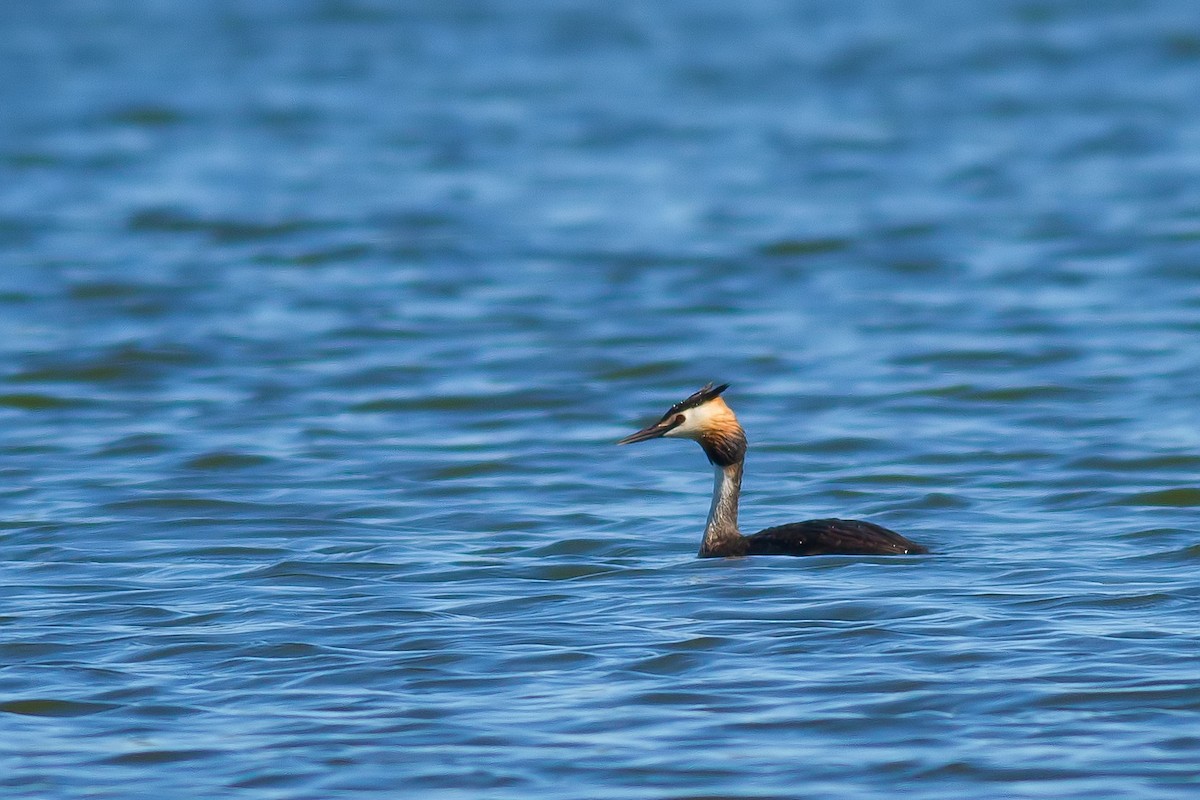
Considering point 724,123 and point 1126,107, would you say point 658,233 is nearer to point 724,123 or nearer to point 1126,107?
point 724,123

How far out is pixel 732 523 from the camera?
411 inches

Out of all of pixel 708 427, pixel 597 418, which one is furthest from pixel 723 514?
pixel 597 418

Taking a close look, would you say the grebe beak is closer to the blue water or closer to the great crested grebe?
the great crested grebe

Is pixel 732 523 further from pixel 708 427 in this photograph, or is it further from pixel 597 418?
pixel 597 418

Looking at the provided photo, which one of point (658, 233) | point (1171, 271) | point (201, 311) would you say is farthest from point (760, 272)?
point (201, 311)

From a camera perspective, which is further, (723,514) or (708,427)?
(708,427)

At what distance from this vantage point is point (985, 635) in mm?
8500

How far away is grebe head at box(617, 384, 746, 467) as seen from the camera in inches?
410

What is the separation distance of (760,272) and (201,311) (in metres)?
5.12

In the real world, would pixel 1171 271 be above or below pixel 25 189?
below

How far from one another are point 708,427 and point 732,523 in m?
0.49

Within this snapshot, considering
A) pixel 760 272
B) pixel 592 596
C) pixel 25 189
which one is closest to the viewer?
pixel 592 596

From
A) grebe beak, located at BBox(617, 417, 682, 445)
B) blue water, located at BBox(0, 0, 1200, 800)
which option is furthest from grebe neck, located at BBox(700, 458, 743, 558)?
grebe beak, located at BBox(617, 417, 682, 445)

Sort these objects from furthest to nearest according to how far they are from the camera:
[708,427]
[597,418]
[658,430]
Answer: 1. [597,418]
2. [708,427]
3. [658,430]
